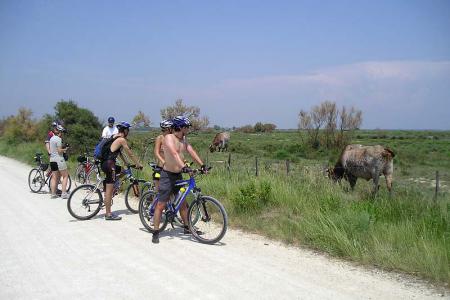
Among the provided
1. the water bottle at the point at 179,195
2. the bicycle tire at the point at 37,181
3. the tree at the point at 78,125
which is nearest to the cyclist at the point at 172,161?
the water bottle at the point at 179,195

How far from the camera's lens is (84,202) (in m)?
8.44

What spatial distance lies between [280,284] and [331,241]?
5.64 feet

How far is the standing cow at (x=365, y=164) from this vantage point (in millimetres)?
13203

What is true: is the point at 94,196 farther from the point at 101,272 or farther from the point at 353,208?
the point at 353,208

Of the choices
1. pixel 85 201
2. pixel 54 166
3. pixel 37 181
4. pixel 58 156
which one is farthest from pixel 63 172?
pixel 85 201

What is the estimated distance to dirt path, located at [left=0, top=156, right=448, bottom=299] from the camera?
4598mm

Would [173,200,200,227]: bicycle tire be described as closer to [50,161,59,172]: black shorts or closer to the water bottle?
the water bottle

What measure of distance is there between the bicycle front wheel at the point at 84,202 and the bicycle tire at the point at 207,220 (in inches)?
106

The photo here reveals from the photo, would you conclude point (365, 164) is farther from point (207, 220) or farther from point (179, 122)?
A: point (179, 122)

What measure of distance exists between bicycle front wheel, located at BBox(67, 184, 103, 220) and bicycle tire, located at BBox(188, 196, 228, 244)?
270 centimetres

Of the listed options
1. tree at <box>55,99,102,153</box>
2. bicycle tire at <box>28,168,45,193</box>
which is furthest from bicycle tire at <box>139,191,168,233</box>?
tree at <box>55,99,102,153</box>

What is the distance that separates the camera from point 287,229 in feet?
23.0

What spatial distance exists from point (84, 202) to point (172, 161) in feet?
9.31

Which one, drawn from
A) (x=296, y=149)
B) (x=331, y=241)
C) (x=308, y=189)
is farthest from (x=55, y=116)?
(x=331, y=241)
